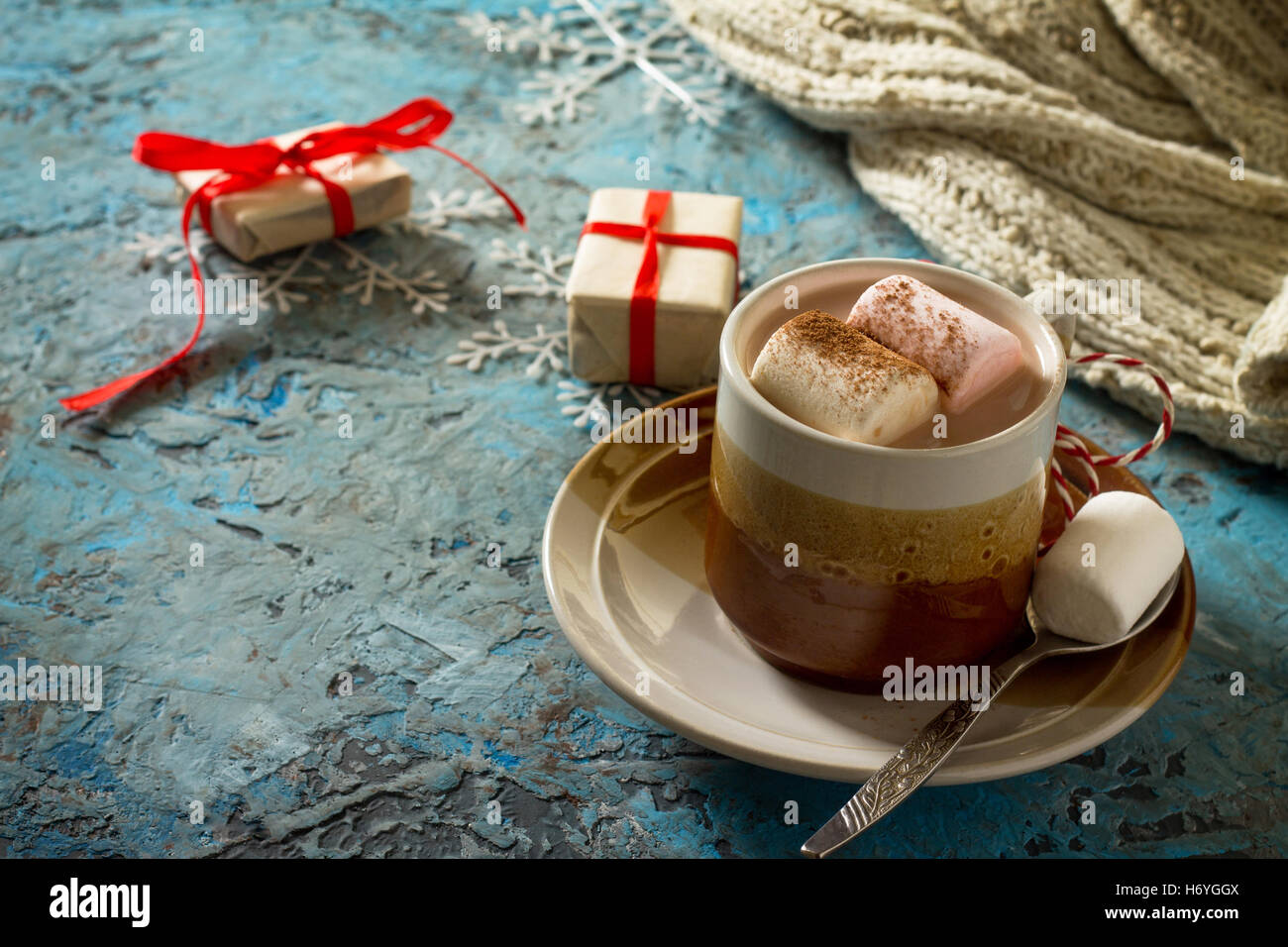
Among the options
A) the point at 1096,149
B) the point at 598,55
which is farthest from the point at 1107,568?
the point at 598,55

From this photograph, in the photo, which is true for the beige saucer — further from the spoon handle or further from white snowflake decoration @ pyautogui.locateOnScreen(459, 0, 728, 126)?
white snowflake decoration @ pyautogui.locateOnScreen(459, 0, 728, 126)

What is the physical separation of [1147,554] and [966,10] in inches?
29.1

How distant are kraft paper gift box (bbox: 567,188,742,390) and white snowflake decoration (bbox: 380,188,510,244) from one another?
0.19m

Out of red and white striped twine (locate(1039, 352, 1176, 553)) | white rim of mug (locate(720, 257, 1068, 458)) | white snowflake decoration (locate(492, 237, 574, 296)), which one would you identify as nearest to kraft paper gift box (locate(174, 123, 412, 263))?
white snowflake decoration (locate(492, 237, 574, 296))

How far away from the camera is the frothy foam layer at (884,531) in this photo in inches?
23.6

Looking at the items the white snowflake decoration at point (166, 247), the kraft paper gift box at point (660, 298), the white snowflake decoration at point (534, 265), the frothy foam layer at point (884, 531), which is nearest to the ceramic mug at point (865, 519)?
the frothy foam layer at point (884, 531)

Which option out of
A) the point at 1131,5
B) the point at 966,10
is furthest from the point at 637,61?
the point at 1131,5

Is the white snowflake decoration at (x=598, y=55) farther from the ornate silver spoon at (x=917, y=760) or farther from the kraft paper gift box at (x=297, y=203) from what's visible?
the ornate silver spoon at (x=917, y=760)

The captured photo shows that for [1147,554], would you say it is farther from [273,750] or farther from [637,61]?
[637,61]

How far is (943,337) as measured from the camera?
2.05 ft

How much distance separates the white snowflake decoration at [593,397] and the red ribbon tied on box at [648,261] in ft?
0.04
